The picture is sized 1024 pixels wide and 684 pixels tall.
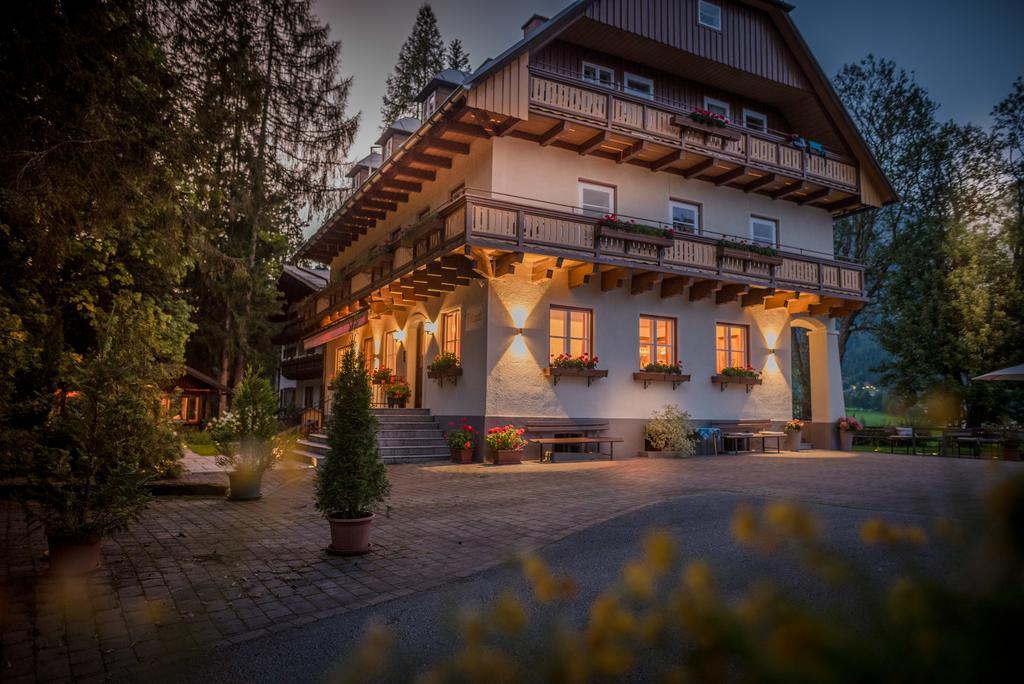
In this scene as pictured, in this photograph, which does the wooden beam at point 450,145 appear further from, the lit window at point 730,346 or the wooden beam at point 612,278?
the lit window at point 730,346

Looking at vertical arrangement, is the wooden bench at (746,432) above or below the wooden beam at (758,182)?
below

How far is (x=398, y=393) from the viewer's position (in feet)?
65.1

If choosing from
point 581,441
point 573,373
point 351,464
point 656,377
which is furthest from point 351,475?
point 656,377

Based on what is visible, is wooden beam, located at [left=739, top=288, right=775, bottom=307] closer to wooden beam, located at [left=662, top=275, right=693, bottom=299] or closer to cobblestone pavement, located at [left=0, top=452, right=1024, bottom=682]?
wooden beam, located at [left=662, top=275, right=693, bottom=299]

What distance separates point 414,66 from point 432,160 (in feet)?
72.8

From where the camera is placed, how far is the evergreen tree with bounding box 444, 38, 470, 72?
38469 mm

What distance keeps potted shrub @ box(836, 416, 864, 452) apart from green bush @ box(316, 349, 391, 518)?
18.5m

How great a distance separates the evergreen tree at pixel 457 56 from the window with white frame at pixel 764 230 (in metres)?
23.6

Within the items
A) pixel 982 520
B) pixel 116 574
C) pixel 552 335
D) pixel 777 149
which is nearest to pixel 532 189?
pixel 552 335

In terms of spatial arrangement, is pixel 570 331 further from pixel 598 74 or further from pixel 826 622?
pixel 826 622

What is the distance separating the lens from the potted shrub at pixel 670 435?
17.3 m

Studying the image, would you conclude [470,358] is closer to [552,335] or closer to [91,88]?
[552,335]

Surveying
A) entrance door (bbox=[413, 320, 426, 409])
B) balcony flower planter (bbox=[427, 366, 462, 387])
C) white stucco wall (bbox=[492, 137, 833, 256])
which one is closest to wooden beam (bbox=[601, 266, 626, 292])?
white stucco wall (bbox=[492, 137, 833, 256])

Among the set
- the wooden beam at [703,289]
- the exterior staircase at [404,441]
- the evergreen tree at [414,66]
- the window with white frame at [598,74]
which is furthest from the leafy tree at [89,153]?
the evergreen tree at [414,66]
